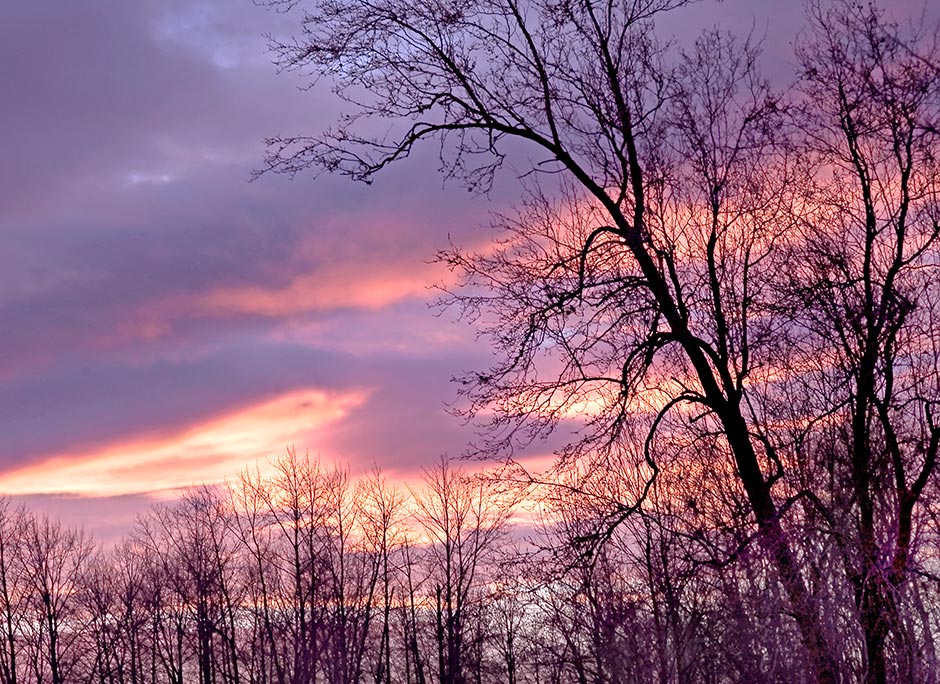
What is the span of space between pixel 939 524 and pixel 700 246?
14.2ft

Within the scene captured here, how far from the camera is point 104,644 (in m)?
63.4

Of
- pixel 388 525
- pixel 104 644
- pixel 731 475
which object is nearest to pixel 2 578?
pixel 104 644

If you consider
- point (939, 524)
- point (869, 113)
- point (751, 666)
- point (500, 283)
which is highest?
point (869, 113)

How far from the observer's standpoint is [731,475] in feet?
53.7

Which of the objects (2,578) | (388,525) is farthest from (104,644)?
(388,525)

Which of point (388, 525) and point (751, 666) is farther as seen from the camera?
point (388, 525)

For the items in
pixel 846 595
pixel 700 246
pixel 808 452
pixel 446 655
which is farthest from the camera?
pixel 446 655

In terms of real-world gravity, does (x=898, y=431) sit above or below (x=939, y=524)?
above

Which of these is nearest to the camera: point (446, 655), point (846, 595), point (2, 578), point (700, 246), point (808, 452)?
point (846, 595)

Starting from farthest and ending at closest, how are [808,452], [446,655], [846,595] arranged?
[446,655], [808,452], [846,595]

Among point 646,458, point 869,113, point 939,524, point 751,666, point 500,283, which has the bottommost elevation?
point 751,666

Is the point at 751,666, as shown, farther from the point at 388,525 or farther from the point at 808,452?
the point at 388,525

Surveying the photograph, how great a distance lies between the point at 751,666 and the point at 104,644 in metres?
56.2

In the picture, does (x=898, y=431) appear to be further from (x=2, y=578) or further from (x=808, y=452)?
(x=2, y=578)
